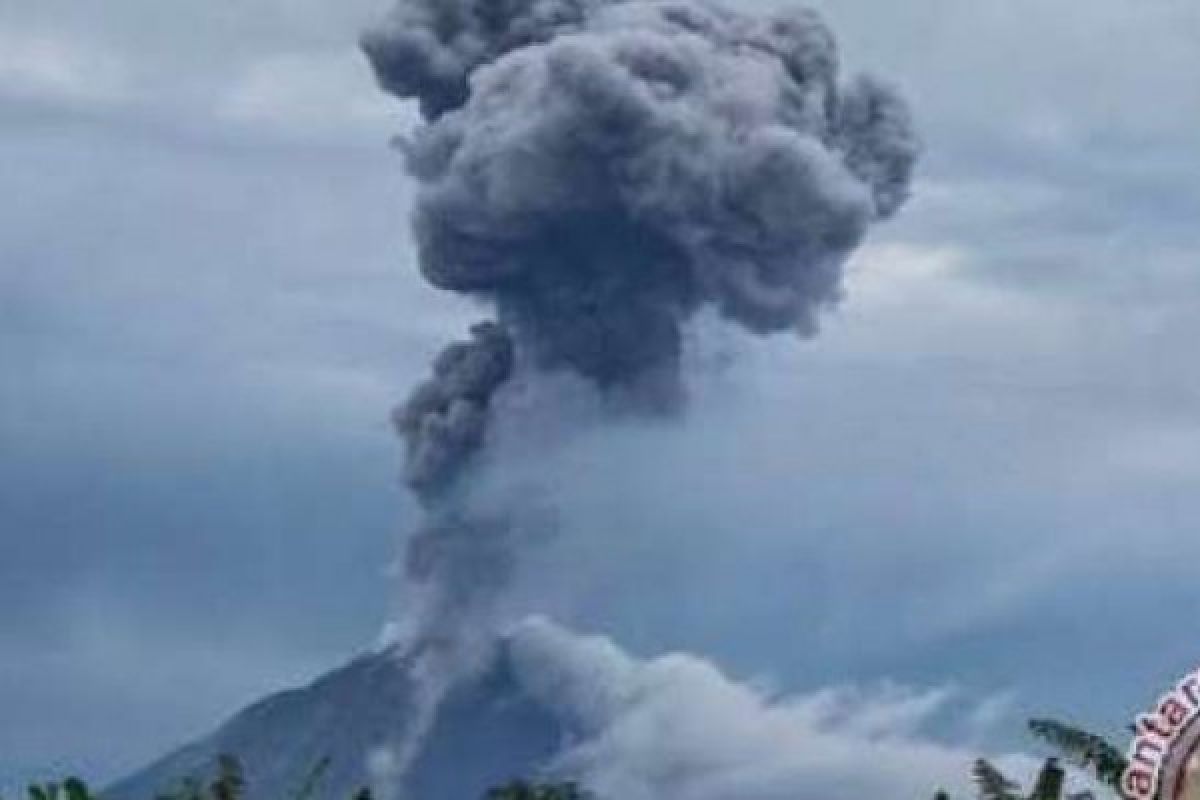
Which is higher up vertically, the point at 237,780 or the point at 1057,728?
the point at 237,780

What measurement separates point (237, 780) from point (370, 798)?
1.62 meters

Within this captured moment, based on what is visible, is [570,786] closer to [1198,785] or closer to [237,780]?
[237,780]

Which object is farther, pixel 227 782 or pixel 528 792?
pixel 528 792

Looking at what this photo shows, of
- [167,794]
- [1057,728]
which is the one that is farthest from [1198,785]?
[167,794]

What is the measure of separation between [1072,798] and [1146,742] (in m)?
16.5

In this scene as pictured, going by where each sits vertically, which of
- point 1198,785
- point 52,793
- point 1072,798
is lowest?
point 1198,785

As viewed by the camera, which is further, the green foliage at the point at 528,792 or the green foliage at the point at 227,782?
the green foliage at the point at 528,792

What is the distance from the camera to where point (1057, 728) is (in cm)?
3262

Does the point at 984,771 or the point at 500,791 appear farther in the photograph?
the point at 500,791

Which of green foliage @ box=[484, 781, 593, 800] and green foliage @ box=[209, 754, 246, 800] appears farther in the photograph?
green foliage @ box=[484, 781, 593, 800]

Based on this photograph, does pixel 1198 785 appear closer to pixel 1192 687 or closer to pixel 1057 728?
pixel 1192 687

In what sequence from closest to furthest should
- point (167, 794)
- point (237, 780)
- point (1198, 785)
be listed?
1. point (1198, 785)
2. point (237, 780)
3. point (167, 794)

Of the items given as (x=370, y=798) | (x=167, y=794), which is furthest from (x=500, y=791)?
(x=167, y=794)

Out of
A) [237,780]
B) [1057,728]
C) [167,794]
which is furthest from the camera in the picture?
[167,794]
